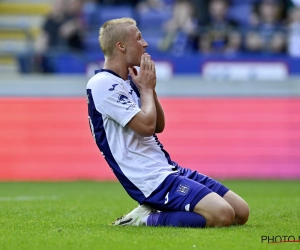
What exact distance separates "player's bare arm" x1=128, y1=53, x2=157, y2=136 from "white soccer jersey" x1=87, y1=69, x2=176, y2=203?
0.09m

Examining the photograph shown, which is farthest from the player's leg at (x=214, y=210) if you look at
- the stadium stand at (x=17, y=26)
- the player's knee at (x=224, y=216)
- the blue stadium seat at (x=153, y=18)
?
the blue stadium seat at (x=153, y=18)

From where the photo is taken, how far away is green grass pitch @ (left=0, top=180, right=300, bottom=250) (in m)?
5.34

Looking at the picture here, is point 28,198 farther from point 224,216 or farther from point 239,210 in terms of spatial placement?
point 224,216

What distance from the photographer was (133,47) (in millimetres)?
6484

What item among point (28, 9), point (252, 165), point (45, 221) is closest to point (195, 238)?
point (45, 221)

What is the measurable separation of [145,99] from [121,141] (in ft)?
1.35

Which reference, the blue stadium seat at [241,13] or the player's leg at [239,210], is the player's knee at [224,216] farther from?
the blue stadium seat at [241,13]

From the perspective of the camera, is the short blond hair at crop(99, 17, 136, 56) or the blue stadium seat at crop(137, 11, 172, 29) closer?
the short blond hair at crop(99, 17, 136, 56)

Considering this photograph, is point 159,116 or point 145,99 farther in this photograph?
point 159,116

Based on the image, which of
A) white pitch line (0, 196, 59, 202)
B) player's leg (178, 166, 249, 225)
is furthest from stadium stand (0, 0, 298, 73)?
player's leg (178, 166, 249, 225)

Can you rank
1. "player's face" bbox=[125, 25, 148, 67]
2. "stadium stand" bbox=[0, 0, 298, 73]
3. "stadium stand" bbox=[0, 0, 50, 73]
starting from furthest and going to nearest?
"stadium stand" bbox=[0, 0, 50, 73]
"stadium stand" bbox=[0, 0, 298, 73]
"player's face" bbox=[125, 25, 148, 67]

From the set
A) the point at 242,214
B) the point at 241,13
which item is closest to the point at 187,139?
the point at 241,13

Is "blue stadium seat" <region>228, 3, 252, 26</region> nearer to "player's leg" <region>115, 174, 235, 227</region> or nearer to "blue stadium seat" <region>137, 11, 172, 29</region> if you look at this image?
"blue stadium seat" <region>137, 11, 172, 29</region>

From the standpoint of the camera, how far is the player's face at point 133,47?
647 cm
